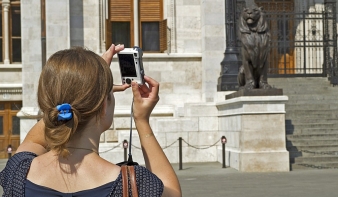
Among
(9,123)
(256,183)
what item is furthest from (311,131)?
(9,123)

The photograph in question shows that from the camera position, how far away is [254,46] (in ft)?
58.4

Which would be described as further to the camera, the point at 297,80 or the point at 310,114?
the point at 297,80

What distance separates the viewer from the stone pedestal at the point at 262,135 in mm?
17594

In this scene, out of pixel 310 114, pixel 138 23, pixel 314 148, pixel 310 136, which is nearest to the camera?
pixel 314 148

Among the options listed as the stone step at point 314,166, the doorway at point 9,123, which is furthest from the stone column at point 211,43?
the doorway at point 9,123

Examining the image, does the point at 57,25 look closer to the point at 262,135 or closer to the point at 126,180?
the point at 262,135

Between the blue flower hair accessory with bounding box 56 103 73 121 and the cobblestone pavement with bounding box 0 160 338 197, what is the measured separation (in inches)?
426

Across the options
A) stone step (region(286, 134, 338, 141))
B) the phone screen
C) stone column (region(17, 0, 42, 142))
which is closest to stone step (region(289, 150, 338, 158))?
stone step (region(286, 134, 338, 141))

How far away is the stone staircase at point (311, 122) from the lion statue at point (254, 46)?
2032mm

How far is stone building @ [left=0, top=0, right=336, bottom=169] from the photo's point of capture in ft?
72.2

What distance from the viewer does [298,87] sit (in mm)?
23141

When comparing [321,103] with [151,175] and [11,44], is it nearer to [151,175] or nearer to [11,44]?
[11,44]

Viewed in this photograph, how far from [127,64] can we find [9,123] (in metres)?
22.0

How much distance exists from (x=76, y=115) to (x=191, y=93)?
20498mm
